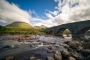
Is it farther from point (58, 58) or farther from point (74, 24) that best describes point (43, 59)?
point (74, 24)

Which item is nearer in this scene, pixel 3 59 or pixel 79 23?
pixel 3 59

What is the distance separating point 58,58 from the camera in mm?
7449

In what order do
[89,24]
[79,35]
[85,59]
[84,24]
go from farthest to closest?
[79,35] < [84,24] < [89,24] < [85,59]

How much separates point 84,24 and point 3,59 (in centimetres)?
2882

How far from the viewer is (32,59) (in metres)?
7.38

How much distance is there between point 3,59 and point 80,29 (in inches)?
1159

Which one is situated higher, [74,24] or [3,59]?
[74,24]

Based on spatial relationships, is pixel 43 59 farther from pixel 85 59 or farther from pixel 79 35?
pixel 79 35

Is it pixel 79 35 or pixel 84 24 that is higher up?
pixel 84 24

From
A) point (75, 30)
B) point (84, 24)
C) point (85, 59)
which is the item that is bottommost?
point (85, 59)

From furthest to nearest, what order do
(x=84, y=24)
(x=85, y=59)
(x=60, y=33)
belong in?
(x=60, y=33) → (x=84, y=24) → (x=85, y=59)

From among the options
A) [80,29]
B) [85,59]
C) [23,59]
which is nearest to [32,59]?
[23,59]

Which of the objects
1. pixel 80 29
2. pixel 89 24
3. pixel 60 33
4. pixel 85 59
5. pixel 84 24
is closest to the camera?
pixel 85 59

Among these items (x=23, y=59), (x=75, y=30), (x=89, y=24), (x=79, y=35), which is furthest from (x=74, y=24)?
(x=23, y=59)
